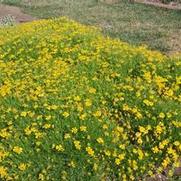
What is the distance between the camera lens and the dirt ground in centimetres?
1878

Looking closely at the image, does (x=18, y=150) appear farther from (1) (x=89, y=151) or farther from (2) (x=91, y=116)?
(2) (x=91, y=116)

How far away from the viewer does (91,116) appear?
7484 mm

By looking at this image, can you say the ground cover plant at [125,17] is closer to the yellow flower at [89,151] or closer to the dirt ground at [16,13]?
the dirt ground at [16,13]

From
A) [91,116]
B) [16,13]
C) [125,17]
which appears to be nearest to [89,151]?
[91,116]

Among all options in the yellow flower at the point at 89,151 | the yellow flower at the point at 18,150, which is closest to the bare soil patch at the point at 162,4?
the yellow flower at the point at 89,151

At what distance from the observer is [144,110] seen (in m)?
7.78

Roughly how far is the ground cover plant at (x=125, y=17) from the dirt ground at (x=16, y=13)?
0.40m

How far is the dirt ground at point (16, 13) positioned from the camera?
18781 millimetres

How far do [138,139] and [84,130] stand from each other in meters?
0.80

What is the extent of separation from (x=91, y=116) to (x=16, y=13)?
43.5ft

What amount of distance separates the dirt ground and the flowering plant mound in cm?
952

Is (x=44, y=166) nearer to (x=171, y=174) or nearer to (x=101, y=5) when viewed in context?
(x=171, y=174)

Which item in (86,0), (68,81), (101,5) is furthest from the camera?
(86,0)

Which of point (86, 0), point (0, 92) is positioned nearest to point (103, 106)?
point (0, 92)
